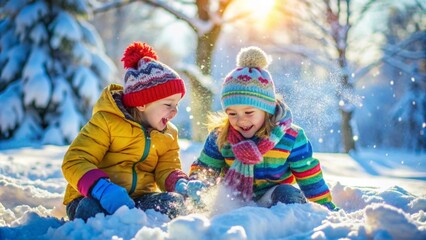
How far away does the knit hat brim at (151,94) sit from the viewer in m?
3.11

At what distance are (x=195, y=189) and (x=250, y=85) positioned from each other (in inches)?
32.0

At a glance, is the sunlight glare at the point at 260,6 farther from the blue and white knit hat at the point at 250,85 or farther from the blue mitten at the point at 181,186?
the blue mitten at the point at 181,186

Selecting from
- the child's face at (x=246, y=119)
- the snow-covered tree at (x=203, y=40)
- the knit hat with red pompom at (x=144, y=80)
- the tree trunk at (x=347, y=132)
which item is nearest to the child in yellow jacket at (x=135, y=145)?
the knit hat with red pompom at (x=144, y=80)

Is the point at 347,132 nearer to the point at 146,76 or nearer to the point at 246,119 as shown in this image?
the point at 246,119

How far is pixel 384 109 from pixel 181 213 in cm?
1924

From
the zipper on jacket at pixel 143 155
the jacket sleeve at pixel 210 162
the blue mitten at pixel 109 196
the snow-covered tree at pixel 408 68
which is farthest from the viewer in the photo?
the snow-covered tree at pixel 408 68

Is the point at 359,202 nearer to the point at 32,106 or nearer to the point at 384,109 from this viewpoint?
the point at 32,106

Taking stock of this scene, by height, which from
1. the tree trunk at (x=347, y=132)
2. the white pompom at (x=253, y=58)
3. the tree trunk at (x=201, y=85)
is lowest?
the tree trunk at (x=347, y=132)

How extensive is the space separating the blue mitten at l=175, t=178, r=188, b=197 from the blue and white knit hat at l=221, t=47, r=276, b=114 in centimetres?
61

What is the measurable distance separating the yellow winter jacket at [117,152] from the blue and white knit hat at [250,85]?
1.86 feet

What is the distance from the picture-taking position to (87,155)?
2.89 meters

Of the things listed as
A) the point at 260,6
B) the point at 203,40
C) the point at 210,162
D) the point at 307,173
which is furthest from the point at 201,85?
the point at 307,173

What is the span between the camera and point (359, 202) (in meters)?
3.54

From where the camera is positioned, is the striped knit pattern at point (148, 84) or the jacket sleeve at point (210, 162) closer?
the striped knit pattern at point (148, 84)
